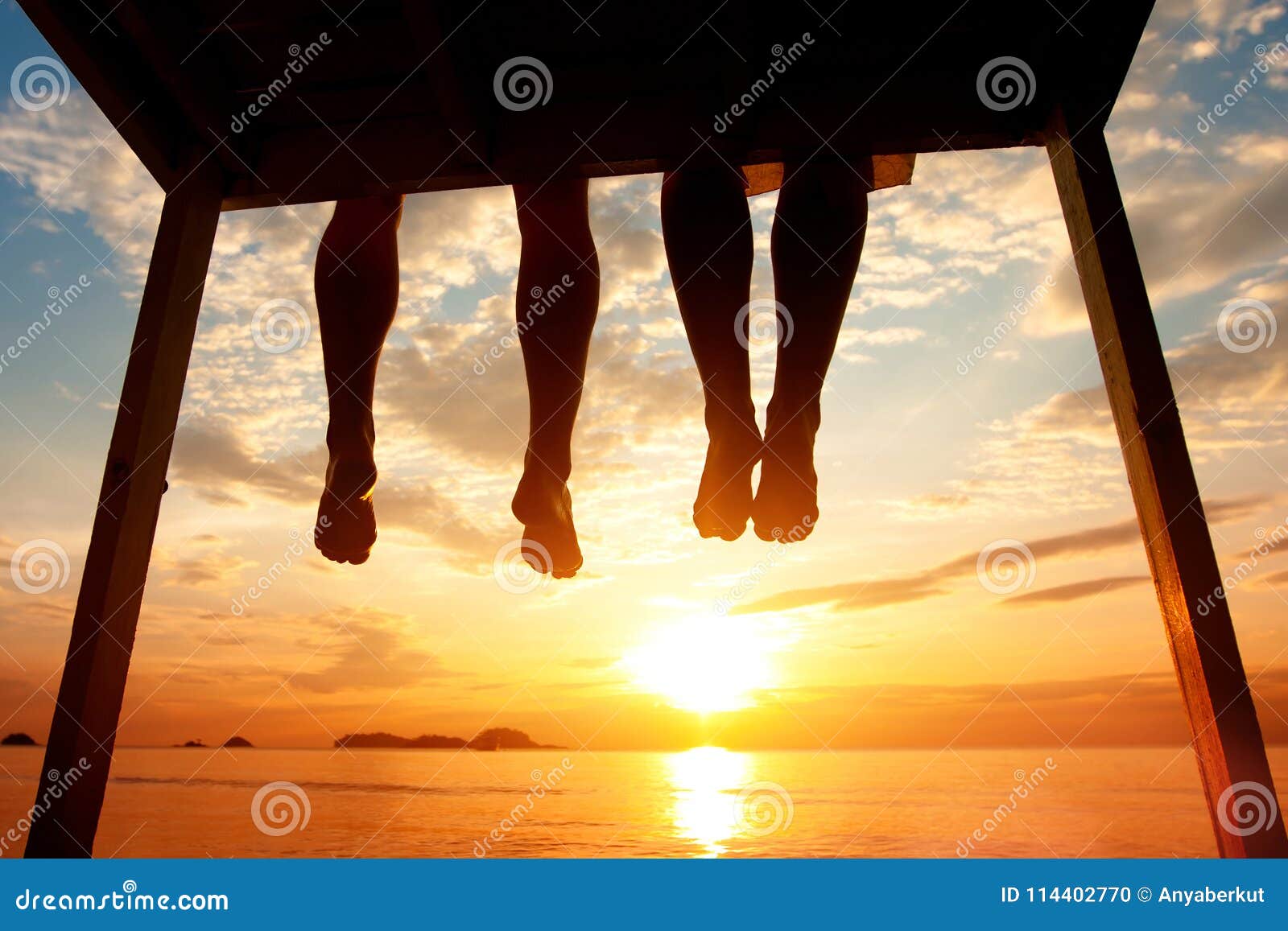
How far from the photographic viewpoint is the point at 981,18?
1654 millimetres

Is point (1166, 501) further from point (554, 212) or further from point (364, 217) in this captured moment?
point (364, 217)

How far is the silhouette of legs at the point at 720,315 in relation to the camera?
1696 mm

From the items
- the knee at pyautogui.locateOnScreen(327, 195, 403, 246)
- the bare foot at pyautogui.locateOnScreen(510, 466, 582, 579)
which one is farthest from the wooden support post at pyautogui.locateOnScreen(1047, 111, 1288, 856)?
the knee at pyautogui.locateOnScreen(327, 195, 403, 246)

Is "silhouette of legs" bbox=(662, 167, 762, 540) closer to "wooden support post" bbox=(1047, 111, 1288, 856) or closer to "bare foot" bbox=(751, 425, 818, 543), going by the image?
"bare foot" bbox=(751, 425, 818, 543)

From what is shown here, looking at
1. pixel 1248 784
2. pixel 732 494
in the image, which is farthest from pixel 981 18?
pixel 1248 784

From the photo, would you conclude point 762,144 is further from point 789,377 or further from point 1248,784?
point 1248,784

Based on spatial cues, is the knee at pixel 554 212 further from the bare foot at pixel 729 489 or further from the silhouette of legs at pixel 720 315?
the bare foot at pixel 729 489

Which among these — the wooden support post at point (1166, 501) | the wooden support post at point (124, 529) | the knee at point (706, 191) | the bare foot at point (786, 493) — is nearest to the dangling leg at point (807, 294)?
the bare foot at point (786, 493)

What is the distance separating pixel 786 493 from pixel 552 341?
0.57 metres

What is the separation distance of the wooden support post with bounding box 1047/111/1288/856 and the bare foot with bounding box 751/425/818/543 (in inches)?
21.4

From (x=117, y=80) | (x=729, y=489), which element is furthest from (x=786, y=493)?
(x=117, y=80)

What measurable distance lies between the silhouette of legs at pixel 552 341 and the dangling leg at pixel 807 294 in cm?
40

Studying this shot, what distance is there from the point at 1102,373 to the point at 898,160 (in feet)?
2.19

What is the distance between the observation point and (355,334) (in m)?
1.93
